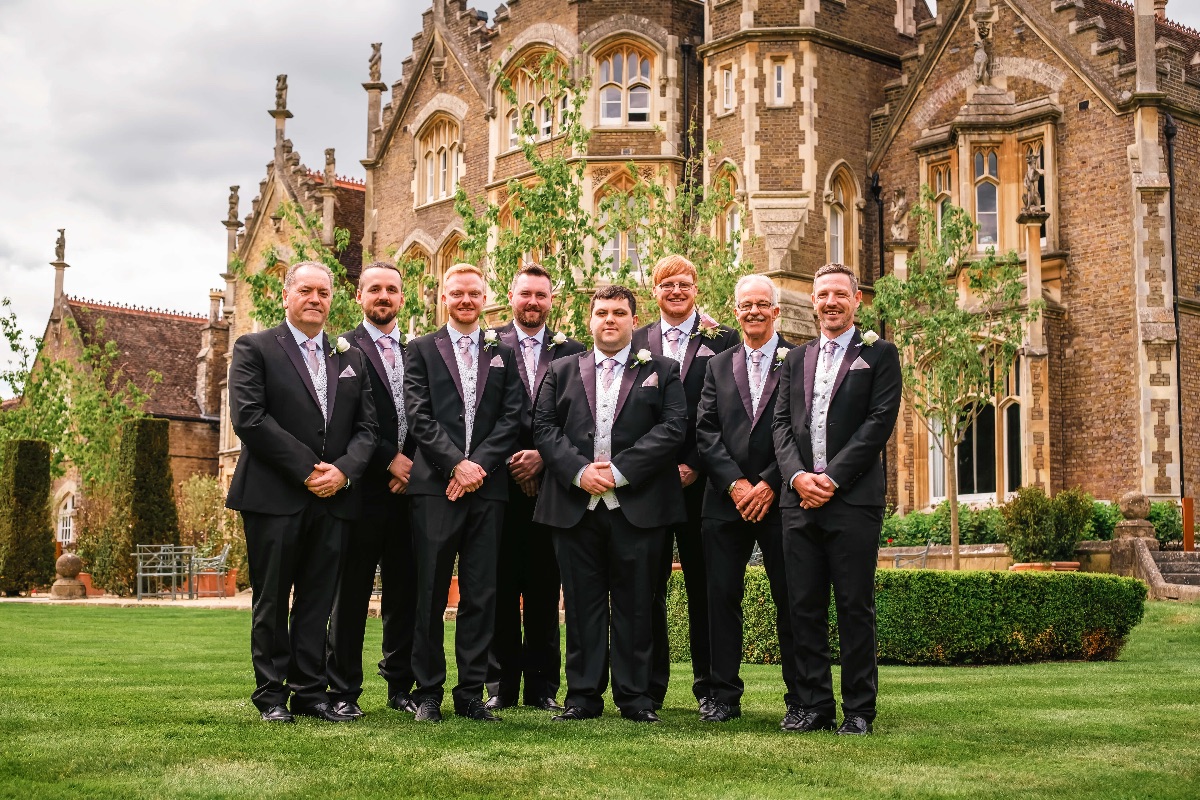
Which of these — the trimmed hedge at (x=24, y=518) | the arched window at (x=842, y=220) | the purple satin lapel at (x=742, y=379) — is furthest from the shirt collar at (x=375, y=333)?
the trimmed hedge at (x=24, y=518)

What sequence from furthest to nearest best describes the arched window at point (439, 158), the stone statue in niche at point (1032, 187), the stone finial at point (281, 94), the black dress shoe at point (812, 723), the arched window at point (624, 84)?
1. the stone finial at point (281, 94)
2. the arched window at point (439, 158)
3. the arched window at point (624, 84)
4. the stone statue in niche at point (1032, 187)
5. the black dress shoe at point (812, 723)

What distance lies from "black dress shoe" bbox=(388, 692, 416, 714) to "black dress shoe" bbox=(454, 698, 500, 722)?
415 mm

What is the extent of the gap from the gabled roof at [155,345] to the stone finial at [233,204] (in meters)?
5.69

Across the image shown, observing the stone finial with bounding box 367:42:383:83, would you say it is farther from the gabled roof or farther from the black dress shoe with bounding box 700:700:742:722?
the black dress shoe with bounding box 700:700:742:722

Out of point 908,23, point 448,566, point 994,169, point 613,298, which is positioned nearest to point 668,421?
point 613,298

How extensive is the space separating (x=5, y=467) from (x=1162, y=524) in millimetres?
22678

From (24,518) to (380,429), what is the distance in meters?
23.8

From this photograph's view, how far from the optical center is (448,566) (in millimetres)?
7227

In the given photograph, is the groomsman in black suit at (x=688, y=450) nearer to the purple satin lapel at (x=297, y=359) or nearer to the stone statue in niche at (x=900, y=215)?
the purple satin lapel at (x=297, y=359)

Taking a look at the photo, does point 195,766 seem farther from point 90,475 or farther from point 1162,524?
point 90,475

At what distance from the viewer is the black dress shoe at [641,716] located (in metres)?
6.85

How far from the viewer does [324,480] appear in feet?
22.5

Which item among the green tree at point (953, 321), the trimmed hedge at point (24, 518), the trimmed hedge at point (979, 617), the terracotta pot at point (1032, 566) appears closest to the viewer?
the trimmed hedge at point (979, 617)

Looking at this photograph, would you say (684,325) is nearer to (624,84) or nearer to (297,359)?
(297,359)
